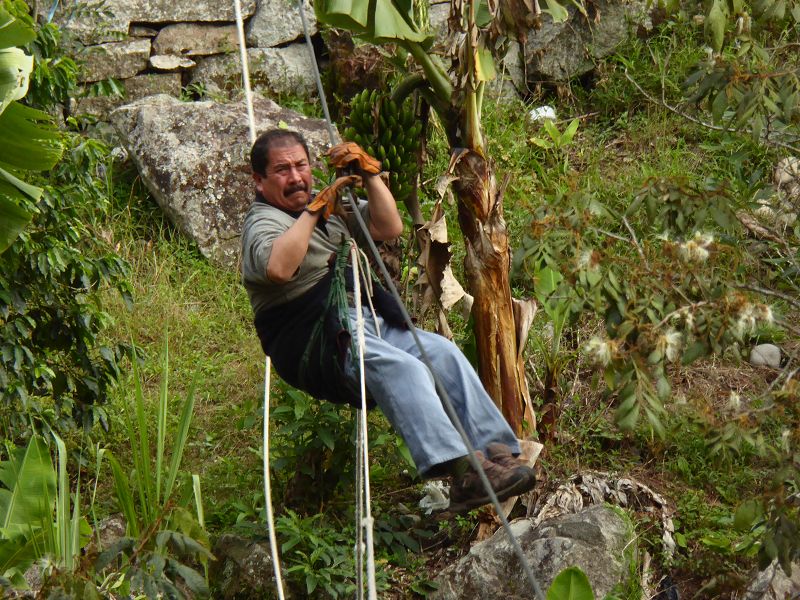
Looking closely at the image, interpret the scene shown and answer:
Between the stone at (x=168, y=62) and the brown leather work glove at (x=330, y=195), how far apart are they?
4.26 meters

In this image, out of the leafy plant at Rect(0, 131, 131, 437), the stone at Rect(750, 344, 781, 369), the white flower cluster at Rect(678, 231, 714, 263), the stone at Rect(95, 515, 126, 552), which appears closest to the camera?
the white flower cluster at Rect(678, 231, 714, 263)

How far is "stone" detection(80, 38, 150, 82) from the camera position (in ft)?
24.9

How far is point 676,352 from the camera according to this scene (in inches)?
132

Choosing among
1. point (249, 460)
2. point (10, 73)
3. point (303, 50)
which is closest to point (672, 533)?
point (249, 460)

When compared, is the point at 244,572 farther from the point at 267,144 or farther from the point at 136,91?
the point at 136,91

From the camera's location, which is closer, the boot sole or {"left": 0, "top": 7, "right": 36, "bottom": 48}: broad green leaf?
the boot sole

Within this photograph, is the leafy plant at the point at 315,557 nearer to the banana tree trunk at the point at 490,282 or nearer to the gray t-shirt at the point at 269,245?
the banana tree trunk at the point at 490,282

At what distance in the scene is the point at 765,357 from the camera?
603cm

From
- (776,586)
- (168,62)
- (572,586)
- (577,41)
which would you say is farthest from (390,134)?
(577,41)

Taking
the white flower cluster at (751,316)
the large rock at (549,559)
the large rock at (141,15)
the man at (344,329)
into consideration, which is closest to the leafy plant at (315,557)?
the large rock at (549,559)

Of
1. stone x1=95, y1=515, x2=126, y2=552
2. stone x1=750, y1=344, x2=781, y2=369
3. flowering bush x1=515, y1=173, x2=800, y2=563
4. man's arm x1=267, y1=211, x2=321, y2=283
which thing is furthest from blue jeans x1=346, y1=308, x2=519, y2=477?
stone x1=750, y1=344, x2=781, y2=369

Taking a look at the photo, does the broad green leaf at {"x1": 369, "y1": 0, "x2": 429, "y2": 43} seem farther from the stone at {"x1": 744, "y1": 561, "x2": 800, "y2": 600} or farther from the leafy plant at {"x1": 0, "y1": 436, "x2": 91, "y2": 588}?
the stone at {"x1": 744, "y1": 561, "x2": 800, "y2": 600}

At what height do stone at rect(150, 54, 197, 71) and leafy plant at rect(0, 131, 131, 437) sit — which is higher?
stone at rect(150, 54, 197, 71)

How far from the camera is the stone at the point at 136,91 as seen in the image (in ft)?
24.8
